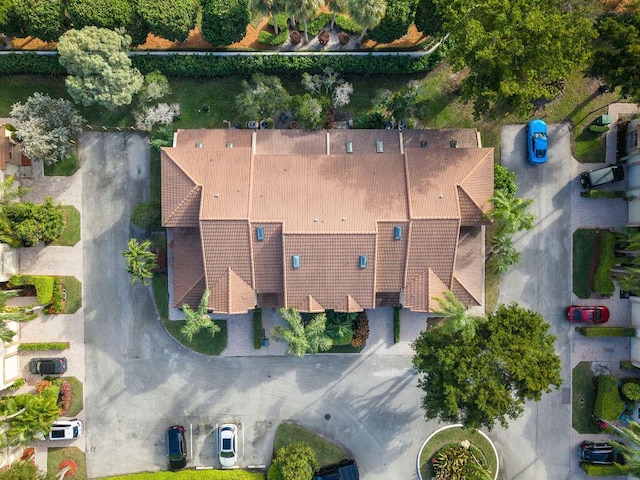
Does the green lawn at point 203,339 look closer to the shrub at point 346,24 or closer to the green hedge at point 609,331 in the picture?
the shrub at point 346,24

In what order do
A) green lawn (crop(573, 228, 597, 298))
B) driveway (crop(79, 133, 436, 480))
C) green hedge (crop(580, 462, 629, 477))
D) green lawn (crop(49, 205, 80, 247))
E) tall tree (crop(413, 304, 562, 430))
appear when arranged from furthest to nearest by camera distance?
green lawn (crop(573, 228, 597, 298))
driveway (crop(79, 133, 436, 480))
green lawn (crop(49, 205, 80, 247))
green hedge (crop(580, 462, 629, 477))
tall tree (crop(413, 304, 562, 430))

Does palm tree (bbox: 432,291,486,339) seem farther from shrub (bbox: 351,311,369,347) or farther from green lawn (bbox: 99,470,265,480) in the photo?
green lawn (bbox: 99,470,265,480)

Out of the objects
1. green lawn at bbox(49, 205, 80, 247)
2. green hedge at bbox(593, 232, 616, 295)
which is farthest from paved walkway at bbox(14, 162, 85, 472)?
green hedge at bbox(593, 232, 616, 295)

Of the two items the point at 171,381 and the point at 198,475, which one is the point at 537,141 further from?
the point at 198,475

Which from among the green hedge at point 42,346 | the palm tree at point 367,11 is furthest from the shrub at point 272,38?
the green hedge at point 42,346

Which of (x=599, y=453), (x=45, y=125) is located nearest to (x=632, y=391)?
(x=599, y=453)
